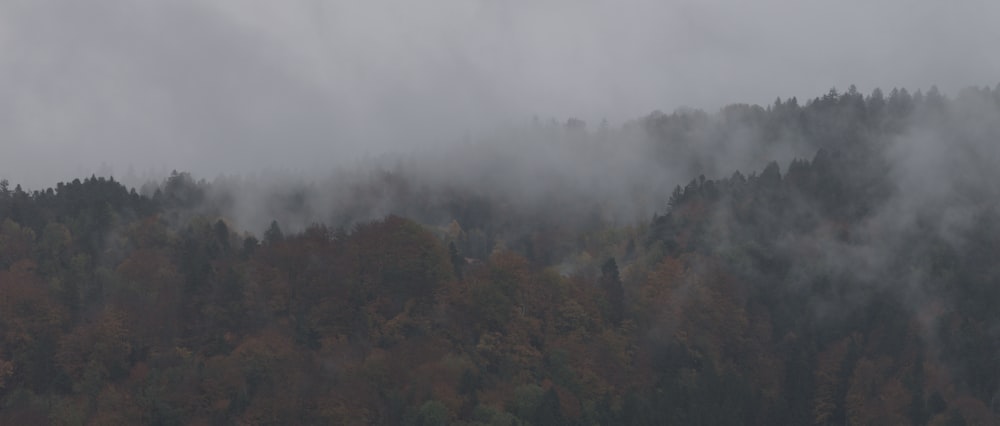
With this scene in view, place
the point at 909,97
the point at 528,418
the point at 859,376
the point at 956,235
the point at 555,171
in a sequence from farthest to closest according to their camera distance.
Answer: the point at 555,171
the point at 909,97
the point at 956,235
the point at 859,376
the point at 528,418

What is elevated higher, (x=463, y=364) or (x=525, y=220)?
(x=525, y=220)

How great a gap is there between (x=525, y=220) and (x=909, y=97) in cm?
4457

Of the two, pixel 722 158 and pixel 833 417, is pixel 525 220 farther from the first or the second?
pixel 833 417

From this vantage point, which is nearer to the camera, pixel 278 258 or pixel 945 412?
pixel 945 412

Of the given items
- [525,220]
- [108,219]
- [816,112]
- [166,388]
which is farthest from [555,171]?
[166,388]

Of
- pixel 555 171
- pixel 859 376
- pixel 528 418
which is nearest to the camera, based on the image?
→ pixel 528 418

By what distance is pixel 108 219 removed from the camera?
4870 inches

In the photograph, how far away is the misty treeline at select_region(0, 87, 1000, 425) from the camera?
94062 millimetres

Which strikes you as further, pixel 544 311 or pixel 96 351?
pixel 544 311

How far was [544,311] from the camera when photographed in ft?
348

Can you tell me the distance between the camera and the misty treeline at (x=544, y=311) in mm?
94062

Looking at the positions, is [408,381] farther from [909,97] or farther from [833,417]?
[909,97]

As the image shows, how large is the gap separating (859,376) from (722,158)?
62450 millimetres

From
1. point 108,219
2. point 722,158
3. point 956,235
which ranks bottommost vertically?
point 956,235
